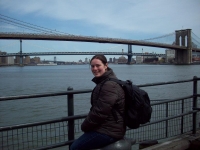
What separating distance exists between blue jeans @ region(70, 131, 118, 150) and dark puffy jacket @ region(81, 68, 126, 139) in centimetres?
3

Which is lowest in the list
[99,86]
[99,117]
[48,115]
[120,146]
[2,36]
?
[48,115]

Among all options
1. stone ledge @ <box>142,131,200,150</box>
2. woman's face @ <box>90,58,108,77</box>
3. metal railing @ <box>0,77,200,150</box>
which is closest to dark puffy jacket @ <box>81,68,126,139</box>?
woman's face @ <box>90,58,108,77</box>

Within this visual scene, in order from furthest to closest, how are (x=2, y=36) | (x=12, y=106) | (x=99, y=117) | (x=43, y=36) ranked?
1. (x=43, y=36)
2. (x=2, y=36)
3. (x=12, y=106)
4. (x=99, y=117)

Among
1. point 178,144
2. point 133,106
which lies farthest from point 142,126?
point 133,106

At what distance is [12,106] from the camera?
12273mm

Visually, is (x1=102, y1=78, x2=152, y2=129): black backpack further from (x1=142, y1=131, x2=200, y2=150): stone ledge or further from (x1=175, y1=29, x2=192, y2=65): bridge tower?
(x1=175, y1=29, x2=192, y2=65): bridge tower

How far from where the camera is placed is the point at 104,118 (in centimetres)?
198

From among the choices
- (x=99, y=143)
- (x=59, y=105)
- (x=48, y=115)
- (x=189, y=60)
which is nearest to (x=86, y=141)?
(x=99, y=143)

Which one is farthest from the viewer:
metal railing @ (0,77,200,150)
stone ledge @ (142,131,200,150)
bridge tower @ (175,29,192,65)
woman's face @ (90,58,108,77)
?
bridge tower @ (175,29,192,65)

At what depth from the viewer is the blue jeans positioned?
2012mm

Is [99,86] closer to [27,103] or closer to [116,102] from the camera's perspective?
[116,102]

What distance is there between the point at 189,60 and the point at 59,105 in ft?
191

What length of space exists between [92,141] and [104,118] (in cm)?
23

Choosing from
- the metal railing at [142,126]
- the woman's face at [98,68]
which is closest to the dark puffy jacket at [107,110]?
the woman's face at [98,68]
